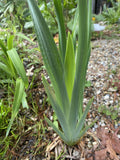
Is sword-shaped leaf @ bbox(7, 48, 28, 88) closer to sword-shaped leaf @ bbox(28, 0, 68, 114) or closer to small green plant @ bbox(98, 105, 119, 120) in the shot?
sword-shaped leaf @ bbox(28, 0, 68, 114)

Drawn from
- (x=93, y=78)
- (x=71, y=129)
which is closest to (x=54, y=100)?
(x=71, y=129)

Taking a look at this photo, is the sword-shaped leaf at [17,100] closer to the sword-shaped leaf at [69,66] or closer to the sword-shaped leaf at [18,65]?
the sword-shaped leaf at [18,65]

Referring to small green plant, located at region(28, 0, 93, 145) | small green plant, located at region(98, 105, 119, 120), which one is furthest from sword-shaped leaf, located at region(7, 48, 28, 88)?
small green plant, located at region(98, 105, 119, 120)

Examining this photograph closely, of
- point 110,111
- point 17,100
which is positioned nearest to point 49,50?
point 17,100

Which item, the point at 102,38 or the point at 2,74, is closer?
the point at 2,74

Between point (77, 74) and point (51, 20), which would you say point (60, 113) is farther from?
point (51, 20)

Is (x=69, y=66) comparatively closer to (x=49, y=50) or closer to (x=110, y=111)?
(x=49, y=50)

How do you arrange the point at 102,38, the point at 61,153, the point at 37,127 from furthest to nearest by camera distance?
1. the point at 102,38
2. the point at 37,127
3. the point at 61,153
